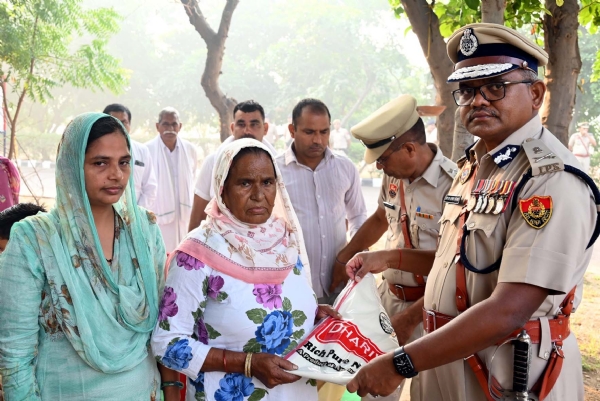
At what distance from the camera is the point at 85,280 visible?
2.16 m

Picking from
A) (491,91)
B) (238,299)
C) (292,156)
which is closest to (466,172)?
(491,91)

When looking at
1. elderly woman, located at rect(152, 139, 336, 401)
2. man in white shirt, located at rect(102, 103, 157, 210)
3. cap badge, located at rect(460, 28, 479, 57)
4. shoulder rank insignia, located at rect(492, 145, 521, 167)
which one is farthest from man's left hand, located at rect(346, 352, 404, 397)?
man in white shirt, located at rect(102, 103, 157, 210)

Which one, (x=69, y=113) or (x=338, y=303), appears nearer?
(x=338, y=303)

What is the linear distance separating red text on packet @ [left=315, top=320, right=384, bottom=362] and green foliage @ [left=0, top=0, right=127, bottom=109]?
641cm

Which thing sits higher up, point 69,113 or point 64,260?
point 69,113

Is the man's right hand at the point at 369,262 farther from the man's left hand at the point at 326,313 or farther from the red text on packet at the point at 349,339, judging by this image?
the red text on packet at the point at 349,339

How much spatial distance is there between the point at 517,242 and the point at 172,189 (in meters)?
5.09

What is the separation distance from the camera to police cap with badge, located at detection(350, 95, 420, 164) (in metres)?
3.14

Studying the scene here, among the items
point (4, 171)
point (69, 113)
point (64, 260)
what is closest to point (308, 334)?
point (64, 260)

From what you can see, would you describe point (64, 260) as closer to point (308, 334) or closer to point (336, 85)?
point (308, 334)

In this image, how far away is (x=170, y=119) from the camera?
21.7 feet

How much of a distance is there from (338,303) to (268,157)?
2.44 feet

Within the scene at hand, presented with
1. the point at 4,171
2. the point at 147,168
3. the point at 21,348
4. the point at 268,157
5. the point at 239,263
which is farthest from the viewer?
the point at 147,168

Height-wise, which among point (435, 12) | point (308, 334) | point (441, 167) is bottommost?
point (308, 334)
